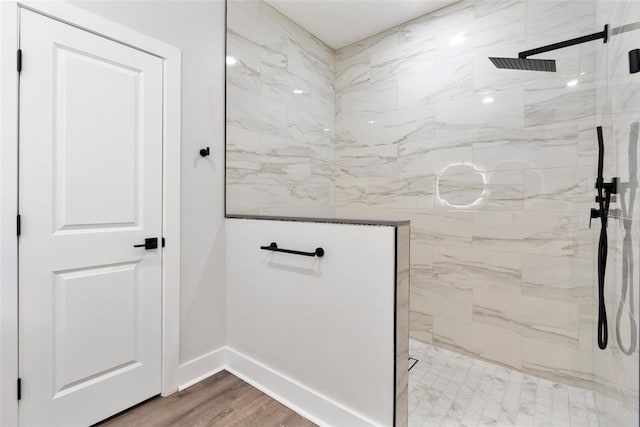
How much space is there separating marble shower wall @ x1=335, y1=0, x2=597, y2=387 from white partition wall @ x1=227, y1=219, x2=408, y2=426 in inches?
45.9

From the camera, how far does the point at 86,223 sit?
148 centimetres

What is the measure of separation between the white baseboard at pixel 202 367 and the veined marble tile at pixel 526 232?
2.00 m

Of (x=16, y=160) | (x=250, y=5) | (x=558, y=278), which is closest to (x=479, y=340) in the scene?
(x=558, y=278)

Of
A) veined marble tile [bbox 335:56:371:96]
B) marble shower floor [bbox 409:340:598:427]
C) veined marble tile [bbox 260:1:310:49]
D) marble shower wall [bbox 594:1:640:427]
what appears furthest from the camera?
veined marble tile [bbox 335:56:371:96]

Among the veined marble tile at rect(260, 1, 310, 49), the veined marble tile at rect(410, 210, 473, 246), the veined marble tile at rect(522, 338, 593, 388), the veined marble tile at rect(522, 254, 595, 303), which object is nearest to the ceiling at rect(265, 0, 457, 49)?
the veined marble tile at rect(260, 1, 310, 49)

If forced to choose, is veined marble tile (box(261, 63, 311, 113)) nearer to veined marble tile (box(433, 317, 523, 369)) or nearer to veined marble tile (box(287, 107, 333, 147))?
veined marble tile (box(287, 107, 333, 147))

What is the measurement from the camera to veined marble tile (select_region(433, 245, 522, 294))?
2094 millimetres

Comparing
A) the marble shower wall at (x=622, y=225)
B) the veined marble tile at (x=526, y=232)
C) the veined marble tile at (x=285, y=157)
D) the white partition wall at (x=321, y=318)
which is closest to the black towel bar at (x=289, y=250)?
the white partition wall at (x=321, y=318)

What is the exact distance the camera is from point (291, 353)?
66.7 inches

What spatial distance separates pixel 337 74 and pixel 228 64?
133 cm

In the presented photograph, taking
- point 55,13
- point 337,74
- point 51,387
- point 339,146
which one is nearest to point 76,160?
point 55,13

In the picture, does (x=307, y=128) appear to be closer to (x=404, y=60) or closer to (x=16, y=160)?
(x=404, y=60)

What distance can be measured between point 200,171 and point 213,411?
1387 mm

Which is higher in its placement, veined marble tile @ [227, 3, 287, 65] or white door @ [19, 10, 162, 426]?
veined marble tile @ [227, 3, 287, 65]
